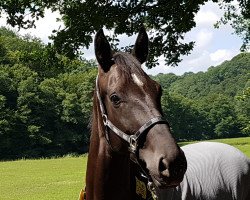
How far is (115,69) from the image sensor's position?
3.37 m

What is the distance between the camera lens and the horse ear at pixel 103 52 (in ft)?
11.3

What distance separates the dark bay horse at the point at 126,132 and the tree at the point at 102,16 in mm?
7436

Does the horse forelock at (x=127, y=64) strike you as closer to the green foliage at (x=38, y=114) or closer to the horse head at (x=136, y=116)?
the horse head at (x=136, y=116)

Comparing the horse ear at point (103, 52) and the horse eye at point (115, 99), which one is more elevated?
the horse ear at point (103, 52)

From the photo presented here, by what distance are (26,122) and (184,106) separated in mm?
53429

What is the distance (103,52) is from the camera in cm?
348

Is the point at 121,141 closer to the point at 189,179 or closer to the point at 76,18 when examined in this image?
the point at 189,179

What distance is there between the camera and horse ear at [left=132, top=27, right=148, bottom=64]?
12.0ft

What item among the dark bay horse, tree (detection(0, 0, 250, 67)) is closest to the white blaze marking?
the dark bay horse

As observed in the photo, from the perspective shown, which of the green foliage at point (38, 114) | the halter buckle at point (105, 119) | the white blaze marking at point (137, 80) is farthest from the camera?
the green foliage at point (38, 114)

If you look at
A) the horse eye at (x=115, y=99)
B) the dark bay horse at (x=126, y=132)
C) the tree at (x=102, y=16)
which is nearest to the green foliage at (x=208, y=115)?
the tree at (x=102, y=16)

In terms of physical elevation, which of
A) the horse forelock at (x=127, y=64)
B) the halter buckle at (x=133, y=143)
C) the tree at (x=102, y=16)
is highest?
the tree at (x=102, y=16)

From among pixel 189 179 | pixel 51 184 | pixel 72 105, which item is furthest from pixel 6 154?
pixel 189 179

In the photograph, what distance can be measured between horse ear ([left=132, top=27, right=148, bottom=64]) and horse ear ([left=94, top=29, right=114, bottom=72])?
0.91ft
